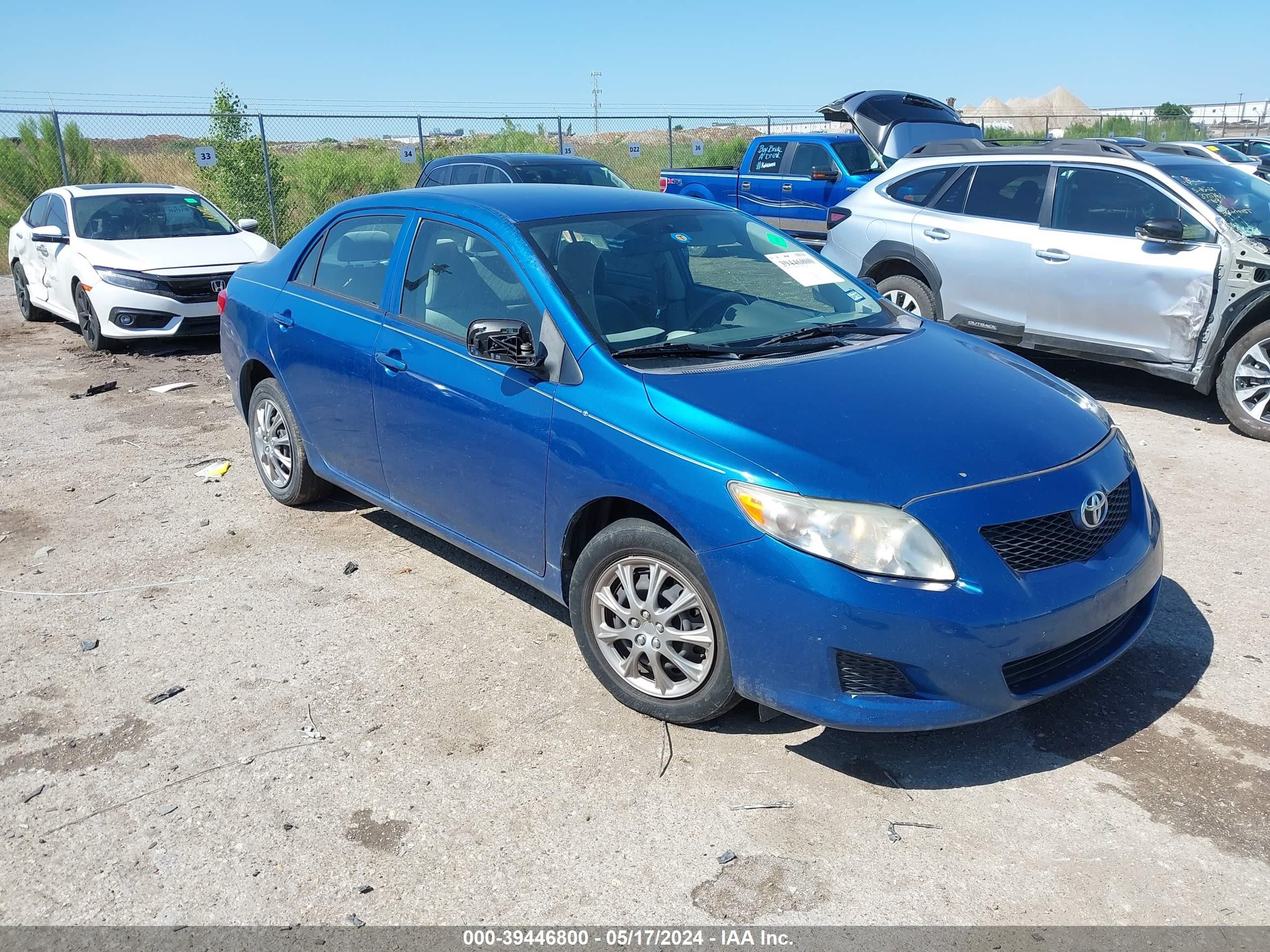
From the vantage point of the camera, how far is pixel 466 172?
46.3 ft

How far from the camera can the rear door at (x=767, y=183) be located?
16.3m

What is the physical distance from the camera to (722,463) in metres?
3.28

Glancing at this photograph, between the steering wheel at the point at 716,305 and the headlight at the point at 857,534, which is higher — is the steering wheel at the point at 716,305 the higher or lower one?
the higher one

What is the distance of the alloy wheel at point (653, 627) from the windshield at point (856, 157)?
13.5 metres

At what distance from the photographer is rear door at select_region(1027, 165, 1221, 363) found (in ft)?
23.0

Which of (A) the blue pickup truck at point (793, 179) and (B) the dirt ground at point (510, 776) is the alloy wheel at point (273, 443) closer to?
(B) the dirt ground at point (510, 776)

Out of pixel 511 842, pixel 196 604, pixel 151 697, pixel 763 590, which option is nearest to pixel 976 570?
pixel 763 590

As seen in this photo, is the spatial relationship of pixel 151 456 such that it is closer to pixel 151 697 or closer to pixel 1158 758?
pixel 151 697

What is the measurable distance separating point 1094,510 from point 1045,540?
0.26 meters

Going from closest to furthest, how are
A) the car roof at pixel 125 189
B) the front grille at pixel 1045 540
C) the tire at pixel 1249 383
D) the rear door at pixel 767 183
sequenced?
the front grille at pixel 1045 540 < the tire at pixel 1249 383 < the car roof at pixel 125 189 < the rear door at pixel 767 183

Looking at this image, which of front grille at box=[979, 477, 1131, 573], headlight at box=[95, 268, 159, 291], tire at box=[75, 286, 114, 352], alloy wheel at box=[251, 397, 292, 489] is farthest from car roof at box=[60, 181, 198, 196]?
front grille at box=[979, 477, 1131, 573]

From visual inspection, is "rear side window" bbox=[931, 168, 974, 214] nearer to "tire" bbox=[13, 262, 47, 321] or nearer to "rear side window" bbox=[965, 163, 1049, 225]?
"rear side window" bbox=[965, 163, 1049, 225]

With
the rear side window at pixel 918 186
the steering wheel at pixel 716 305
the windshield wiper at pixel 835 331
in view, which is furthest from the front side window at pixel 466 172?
the windshield wiper at pixel 835 331

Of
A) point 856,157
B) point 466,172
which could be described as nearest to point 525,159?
point 466,172
